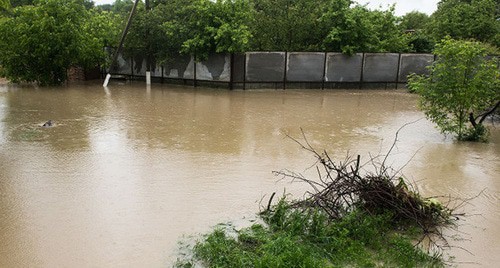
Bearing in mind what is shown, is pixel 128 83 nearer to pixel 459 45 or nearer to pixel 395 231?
pixel 459 45

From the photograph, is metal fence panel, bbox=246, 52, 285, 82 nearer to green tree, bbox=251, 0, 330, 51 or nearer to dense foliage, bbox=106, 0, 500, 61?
dense foliage, bbox=106, 0, 500, 61

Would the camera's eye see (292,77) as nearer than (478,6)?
Yes

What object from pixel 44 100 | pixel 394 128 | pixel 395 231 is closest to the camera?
pixel 395 231

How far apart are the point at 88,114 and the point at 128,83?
8.36 m

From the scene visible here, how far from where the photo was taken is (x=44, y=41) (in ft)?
60.5

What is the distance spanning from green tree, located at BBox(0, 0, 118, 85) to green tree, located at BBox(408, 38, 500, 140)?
46.0ft

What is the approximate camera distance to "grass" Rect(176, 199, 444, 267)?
194 inches

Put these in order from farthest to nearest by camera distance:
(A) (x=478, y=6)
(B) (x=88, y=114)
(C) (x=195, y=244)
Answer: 1. (A) (x=478, y=6)
2. (B) (x=88, y=114)
3. (C) (x=195, y=244)

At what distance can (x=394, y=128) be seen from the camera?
12.4 metres

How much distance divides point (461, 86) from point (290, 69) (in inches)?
397

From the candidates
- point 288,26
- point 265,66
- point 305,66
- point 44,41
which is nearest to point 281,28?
point 288,26

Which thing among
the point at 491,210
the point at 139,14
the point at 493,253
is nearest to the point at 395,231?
the point at 493,253

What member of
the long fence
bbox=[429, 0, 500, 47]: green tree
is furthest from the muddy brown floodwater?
bbox=[429, 0, 500, 47]: green tree

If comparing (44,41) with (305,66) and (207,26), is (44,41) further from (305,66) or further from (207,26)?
(305,66)
